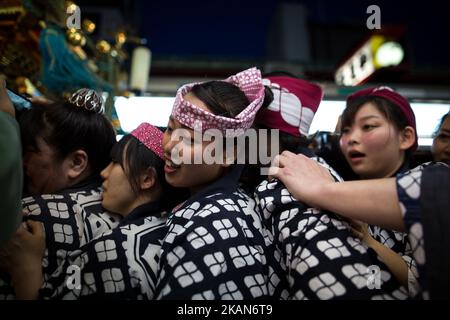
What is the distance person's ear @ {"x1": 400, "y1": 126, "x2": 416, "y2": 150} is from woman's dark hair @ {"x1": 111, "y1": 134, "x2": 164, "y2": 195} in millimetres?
1505

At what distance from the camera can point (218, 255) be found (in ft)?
4.16

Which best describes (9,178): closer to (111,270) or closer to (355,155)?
(111,270)

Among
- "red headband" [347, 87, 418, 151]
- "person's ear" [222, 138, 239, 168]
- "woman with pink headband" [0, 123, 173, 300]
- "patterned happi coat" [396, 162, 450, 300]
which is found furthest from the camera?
"red headband" [347, 87, 418, 151]

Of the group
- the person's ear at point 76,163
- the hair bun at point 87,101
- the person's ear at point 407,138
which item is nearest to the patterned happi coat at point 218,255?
the person's ear at point 76,163

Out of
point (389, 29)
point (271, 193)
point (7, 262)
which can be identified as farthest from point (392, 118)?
point (389, 29)

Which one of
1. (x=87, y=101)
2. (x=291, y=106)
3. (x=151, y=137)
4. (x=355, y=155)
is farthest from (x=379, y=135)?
(x=87, y=101)

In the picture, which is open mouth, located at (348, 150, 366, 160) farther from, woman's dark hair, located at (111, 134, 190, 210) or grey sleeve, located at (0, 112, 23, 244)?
grey sleeve, located at (0, 112, 23, 244)

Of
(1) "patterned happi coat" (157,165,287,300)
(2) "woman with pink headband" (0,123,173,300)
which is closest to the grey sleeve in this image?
(2) "woman with pink headband" (0,123,173,300)

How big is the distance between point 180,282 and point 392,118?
1.62m

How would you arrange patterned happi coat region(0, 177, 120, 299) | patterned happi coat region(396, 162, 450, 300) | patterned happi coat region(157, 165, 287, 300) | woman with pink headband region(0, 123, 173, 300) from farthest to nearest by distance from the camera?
1. patterned happi coat region(0, 177, 120, 299)
2. woman with pink headband region(0, 123, 173, 300)
3. patterned happi coat region(157, 165, 287, 300)
4. patterned happi coat region(396, 162, 450, 300)

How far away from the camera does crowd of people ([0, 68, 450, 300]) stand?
1110 millimetres

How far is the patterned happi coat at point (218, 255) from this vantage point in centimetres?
120

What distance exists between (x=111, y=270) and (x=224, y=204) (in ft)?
1.88

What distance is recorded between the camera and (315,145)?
2.64m
